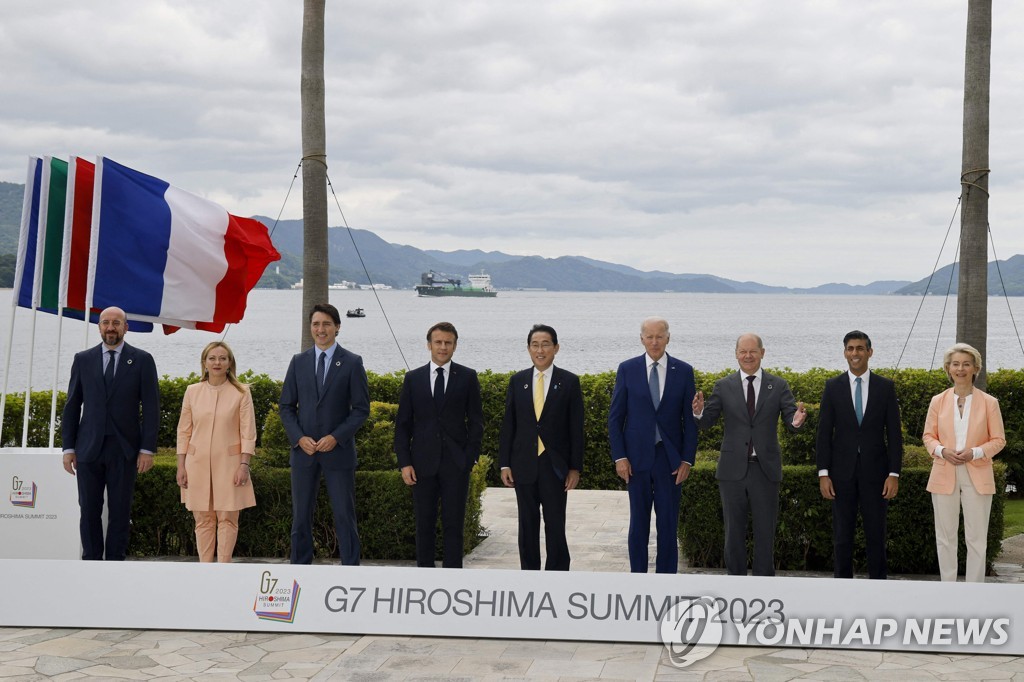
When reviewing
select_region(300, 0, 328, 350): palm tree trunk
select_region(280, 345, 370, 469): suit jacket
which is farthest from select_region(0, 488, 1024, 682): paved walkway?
select_region(300, 0, 328, 350): palm tree trunk

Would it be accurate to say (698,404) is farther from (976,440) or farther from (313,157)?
(313,157)

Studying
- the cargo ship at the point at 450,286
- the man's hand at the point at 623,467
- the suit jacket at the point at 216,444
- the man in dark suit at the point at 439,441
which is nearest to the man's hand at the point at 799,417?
the man's hand at the point at 623,467

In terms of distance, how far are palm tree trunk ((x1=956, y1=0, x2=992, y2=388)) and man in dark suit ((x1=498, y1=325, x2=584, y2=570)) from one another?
4839 millimetres

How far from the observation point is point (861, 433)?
701 cm

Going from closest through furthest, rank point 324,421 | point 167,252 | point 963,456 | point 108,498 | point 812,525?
point 963,456
point 324,421
point 108,498
point 812,525
point 167,252

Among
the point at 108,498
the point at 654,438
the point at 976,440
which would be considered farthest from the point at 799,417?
the point at 108,498

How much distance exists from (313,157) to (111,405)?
12.2ft

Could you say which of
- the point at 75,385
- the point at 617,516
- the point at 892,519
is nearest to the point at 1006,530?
the point at 892,519

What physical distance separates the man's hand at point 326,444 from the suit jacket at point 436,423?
467 mm

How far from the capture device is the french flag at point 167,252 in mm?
8398

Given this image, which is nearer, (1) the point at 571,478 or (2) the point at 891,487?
(2) the point at 891,487

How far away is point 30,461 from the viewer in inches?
298

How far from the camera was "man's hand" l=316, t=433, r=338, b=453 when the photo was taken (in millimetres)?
7156

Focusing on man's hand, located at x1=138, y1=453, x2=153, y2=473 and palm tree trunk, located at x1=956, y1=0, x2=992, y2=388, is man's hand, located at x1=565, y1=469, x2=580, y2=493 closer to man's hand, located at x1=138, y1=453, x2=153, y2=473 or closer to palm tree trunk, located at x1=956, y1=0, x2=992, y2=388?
man's hand, located at x1=138, y1=453, x2=153, y2=473
